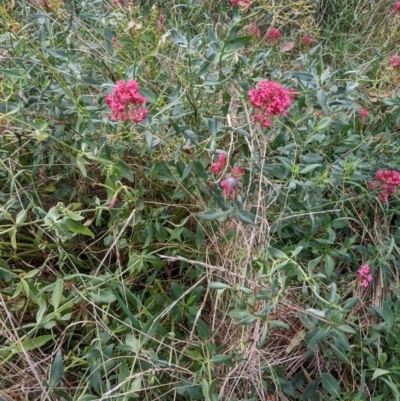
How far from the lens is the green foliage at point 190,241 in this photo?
1279 mm

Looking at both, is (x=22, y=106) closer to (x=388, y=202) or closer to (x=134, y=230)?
(x=134, y=230)

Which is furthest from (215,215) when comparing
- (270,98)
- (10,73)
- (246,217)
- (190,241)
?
(10,73)

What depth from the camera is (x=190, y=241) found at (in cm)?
155

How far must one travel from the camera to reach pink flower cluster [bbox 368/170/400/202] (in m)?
1.51

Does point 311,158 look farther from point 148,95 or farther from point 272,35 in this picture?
point 272,35

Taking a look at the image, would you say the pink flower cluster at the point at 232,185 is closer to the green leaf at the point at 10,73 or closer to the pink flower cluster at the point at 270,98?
the pink flower cluster at the point at 270,98

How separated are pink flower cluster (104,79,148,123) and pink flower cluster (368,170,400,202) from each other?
75 centimetres

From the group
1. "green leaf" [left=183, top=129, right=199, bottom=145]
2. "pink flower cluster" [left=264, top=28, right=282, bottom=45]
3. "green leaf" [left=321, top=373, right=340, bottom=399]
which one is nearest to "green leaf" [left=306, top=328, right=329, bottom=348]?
"green leaf" [left=321, top=373, right=340, bottom=399]

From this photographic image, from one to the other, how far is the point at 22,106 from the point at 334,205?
39.4 inches

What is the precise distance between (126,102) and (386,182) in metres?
0.82

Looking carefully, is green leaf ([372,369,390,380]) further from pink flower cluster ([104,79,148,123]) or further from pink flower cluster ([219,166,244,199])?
pink flower cluster ([104,79,148,123])

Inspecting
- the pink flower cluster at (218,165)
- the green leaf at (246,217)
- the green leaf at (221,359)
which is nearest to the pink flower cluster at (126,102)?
the pink flower cluster at (218,165)

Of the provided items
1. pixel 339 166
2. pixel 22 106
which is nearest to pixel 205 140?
pixel 339 166

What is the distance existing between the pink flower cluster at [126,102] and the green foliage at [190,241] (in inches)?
3.3
